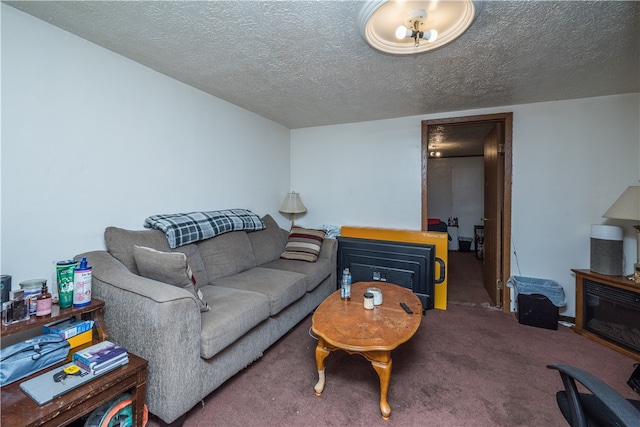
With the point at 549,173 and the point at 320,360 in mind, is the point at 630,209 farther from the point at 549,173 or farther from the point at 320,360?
the point at 320,360

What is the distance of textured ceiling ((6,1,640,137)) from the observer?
1.41 m

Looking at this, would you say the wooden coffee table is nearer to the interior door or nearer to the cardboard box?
the cardboard box

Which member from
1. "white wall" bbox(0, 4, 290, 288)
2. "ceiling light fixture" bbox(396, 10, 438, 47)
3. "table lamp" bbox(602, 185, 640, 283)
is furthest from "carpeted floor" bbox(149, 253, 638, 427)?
"ceiling light fixture" bbox(396, 10, 438, 47)

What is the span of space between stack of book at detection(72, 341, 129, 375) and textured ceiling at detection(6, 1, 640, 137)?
1737mm

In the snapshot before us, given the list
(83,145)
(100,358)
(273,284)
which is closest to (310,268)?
(273,284)

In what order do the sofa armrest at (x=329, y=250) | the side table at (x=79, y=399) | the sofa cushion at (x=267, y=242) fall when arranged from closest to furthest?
the side table at (x=79, y=399)
the sofa cushion at (x=267, y=242)
the sofa armrest at (x=329, y=250)

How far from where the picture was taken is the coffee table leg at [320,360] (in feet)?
5.17

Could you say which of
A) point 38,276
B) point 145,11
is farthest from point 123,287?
point 145,11

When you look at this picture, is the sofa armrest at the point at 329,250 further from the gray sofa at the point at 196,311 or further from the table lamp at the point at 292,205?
the table lamp at the point at 292,205

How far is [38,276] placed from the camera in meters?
1.54

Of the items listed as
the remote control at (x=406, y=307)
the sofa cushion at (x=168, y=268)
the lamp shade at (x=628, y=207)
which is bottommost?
the remote control at (x=406, y=307)

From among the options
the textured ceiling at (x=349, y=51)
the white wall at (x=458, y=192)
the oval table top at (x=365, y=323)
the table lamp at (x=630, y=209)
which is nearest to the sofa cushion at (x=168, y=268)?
the oval table top at (x=365, y=323)

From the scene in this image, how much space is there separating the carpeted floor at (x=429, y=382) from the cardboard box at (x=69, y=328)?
0.62 meters

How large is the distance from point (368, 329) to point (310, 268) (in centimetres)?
119
